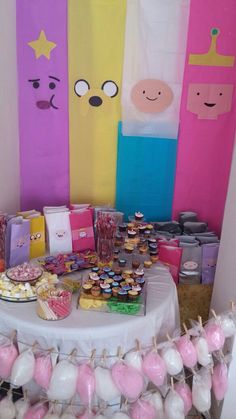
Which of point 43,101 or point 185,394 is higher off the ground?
point 43,101

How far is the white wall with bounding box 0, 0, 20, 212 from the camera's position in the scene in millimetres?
2055

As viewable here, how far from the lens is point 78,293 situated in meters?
1.76

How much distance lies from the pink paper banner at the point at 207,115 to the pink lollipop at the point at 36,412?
132cm

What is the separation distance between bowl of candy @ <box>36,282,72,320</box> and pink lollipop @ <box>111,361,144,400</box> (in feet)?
0.93

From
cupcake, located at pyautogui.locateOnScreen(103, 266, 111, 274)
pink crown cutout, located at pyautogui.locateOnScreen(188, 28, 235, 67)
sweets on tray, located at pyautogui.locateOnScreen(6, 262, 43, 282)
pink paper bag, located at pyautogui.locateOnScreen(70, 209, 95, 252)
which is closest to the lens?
sweets on tray, located at pyautogui.locateOnScreen(6, 262, 43, 282)

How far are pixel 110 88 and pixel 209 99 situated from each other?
0.55m

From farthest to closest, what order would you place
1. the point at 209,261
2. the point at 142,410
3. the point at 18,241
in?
the point at 209,261
the point at 18,241
the point at 142,410

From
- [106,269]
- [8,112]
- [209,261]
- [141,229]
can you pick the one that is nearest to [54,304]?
[106,269]

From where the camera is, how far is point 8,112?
2.17 meters

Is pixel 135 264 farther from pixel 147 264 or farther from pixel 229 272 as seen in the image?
pixel 229 272

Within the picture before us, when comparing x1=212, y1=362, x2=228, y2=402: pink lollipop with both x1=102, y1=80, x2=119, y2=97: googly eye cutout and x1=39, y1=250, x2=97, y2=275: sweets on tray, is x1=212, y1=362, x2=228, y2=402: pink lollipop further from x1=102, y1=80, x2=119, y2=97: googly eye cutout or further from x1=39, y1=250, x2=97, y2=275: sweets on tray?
x1=102, y1=80, x2=119, y2=97: googly eye cutout

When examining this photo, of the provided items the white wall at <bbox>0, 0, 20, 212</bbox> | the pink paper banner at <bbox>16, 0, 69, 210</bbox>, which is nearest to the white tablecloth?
the white wall at <bbox>0, 0, 20, 212</bbox>

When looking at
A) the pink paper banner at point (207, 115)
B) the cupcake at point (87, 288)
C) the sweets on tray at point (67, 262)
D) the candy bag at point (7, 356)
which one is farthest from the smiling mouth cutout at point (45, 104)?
the candy bag at point (7, 356)

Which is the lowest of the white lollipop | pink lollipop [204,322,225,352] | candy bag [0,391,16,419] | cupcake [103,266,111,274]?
candy bag [0,391,16,419]
